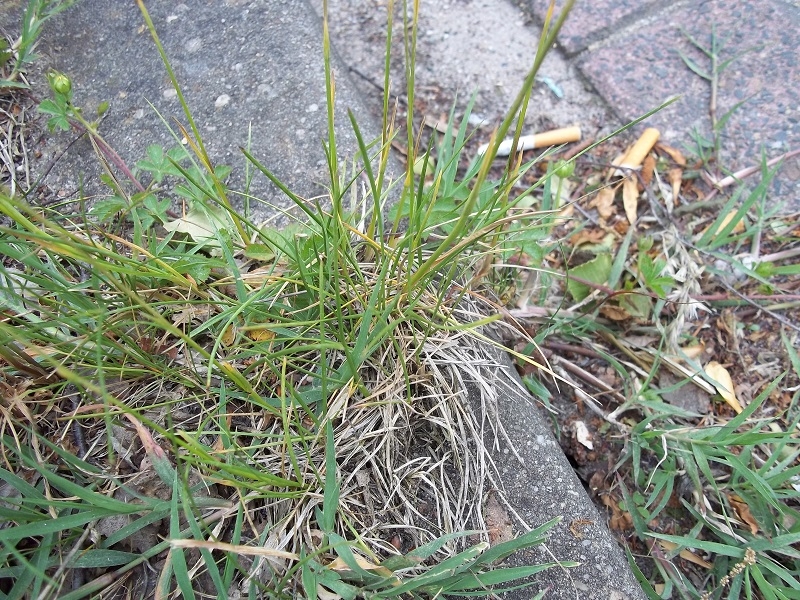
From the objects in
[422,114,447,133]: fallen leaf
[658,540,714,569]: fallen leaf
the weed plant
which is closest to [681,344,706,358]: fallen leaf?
[658,540,714,569]: fallen leaf

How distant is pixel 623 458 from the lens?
128 cm

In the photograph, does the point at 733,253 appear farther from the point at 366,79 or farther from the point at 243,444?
the point at 243,444

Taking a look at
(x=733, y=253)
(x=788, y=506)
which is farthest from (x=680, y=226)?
(x=788, y=506)

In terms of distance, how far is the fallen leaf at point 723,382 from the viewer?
1345 millimetres

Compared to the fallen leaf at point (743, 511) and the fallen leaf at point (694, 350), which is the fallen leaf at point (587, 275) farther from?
the fallen leaf at point (743, 511)

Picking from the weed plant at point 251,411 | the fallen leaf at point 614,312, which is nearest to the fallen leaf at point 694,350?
the fallen leaf at point 614,312

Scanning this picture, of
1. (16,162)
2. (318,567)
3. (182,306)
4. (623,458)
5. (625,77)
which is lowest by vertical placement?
(623,458)

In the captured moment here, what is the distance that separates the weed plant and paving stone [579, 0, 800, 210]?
0.85 metres

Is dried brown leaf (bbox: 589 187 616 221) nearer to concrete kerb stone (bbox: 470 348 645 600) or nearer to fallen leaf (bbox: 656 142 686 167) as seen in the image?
fallen leaf (bbox: 656 142 686 167)

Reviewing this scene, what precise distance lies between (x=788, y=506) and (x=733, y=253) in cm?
63

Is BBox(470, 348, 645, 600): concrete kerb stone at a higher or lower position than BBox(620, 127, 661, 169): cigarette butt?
lower

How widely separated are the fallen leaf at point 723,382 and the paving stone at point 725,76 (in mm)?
521

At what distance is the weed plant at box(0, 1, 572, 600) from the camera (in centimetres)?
89

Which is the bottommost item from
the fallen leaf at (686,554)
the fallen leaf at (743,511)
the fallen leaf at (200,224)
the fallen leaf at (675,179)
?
the fallen leaf at (686,554)
